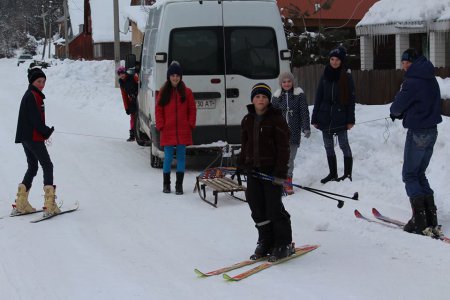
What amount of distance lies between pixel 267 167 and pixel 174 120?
3770 millimetres

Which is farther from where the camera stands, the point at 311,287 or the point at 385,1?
the point at 385,1

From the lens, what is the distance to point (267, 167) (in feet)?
21.6

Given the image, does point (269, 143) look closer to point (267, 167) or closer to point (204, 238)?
point (267, 167)

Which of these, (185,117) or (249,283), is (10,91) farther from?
(249,283)

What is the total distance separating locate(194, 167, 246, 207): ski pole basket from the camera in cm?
931

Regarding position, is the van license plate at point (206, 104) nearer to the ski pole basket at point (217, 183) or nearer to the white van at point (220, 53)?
the white van at point (220, 53)

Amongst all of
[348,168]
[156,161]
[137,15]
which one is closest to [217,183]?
[348,168]

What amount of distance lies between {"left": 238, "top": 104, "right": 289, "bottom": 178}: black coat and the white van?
15.8 feet

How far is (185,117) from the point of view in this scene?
10.2 metres

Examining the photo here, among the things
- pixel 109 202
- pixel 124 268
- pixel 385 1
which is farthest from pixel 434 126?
pixel 385 1

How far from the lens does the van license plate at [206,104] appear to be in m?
11.4

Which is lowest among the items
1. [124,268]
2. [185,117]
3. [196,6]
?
[124,268]

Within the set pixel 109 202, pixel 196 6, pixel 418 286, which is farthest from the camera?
pixel 196 6

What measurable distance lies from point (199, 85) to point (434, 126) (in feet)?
15.8
